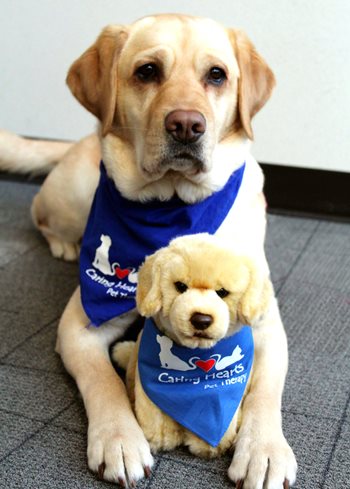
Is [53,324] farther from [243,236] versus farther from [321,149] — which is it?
[321,149]

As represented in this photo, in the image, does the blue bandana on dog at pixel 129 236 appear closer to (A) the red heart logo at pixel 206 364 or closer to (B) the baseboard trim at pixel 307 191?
(A) the red heart logo at pixel 206 364

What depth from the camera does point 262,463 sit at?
1.55 meters

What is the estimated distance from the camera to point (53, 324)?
2.43m

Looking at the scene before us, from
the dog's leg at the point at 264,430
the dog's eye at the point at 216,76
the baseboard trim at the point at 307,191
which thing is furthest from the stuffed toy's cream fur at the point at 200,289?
the baseboard trim at the point at 307,191

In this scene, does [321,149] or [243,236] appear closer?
[243,236]

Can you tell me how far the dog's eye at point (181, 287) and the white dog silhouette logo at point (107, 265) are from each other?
52 centimetres

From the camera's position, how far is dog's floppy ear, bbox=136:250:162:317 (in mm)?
1514

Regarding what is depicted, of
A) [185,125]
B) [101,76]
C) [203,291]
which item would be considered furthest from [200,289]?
[101,76]

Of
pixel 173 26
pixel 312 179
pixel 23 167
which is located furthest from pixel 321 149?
pixel 173 26

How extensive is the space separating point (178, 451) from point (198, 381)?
22 cm

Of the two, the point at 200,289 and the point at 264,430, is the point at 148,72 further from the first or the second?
the point at 264,430

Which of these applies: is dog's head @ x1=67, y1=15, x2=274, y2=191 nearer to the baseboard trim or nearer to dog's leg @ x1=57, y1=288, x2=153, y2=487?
dog's leg @ x1=57, y1=288, x2=153, y2=487

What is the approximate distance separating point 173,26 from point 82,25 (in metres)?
1.88

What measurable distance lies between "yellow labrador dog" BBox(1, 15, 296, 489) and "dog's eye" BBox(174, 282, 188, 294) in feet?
0.99
